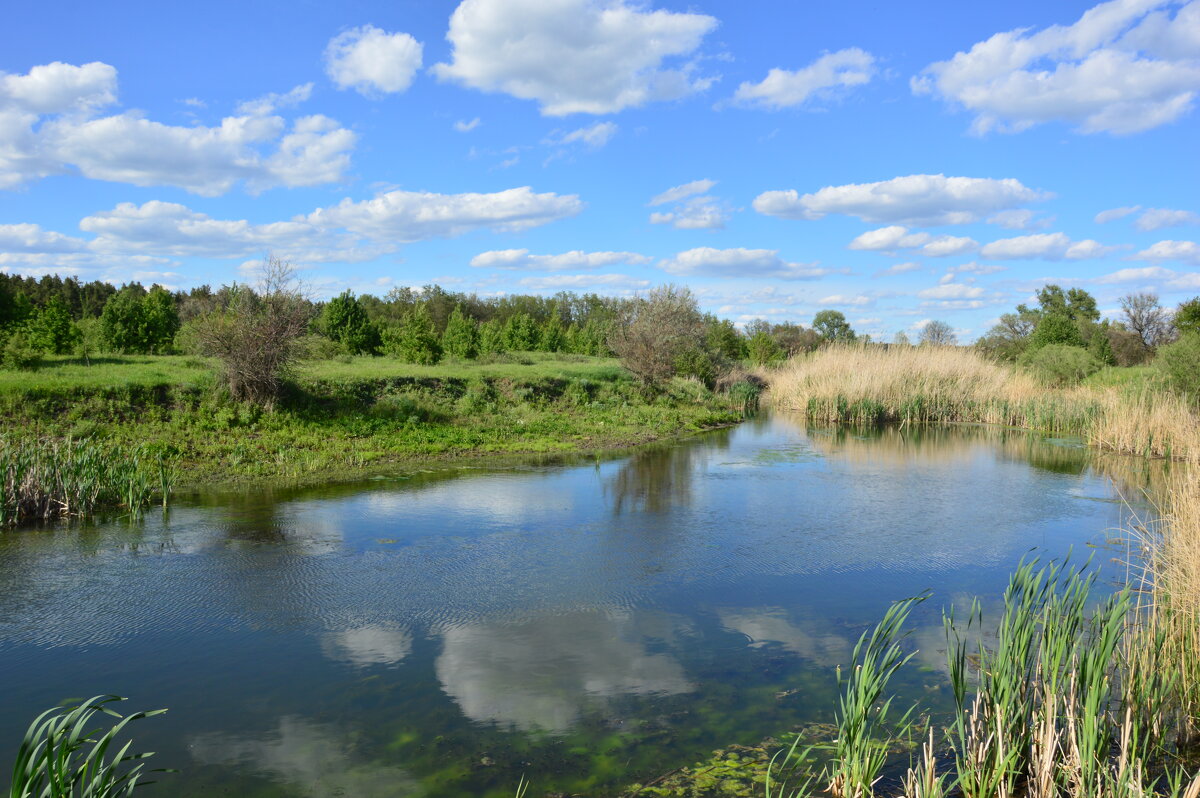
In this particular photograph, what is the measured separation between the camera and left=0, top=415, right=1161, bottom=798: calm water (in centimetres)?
484

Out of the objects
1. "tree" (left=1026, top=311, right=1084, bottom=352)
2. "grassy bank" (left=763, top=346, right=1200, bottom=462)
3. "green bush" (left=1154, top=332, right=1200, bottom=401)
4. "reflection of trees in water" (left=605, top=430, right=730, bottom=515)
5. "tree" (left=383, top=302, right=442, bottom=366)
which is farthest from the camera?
"tree" (left=1026, top=311, right=1084, bottom=352)

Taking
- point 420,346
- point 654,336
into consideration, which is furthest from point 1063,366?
point 420,346

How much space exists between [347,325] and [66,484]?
18.5m

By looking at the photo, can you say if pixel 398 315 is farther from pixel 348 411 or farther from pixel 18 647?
pixel 18 647

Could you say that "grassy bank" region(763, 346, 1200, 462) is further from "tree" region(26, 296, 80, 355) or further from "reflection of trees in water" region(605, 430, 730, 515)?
"tree" region(26, 296, 80, 355)

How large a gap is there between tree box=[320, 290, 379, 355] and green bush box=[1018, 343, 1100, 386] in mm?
23813

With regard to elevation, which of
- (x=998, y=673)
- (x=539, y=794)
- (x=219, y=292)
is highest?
(x=219, y=292)

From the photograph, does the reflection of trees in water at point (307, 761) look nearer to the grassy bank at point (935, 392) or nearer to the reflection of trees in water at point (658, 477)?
the reflection of trees in water at point (658, 477)

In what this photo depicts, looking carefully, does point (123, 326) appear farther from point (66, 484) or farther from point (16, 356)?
point (66, 484)

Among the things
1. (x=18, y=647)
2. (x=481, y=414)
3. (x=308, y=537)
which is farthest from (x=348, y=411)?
(x=18, y=647)

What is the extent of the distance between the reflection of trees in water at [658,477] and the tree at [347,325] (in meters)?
13.4

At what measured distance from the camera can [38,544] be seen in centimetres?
884

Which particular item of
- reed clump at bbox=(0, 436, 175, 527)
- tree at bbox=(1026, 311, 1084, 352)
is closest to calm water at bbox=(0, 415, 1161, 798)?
reed clump at bbox=(0, 436, 175, 527)

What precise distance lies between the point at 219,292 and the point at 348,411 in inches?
161
